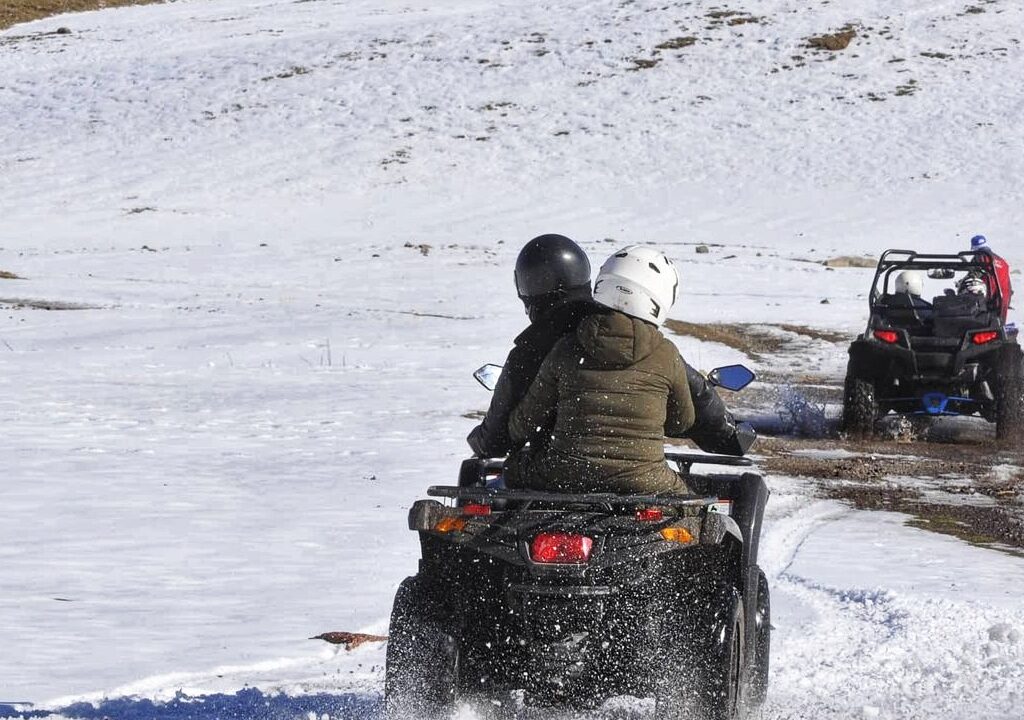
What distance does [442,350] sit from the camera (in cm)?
1656

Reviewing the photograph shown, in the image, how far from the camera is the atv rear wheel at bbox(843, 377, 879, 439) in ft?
37.3

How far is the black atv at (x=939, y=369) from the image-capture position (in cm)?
1112

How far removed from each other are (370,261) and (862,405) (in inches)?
631

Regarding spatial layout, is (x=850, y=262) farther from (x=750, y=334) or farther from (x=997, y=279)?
(x=997, y=279)

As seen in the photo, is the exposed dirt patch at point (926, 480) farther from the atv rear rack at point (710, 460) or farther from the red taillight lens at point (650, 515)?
the red taillight lens at point (650, 515)

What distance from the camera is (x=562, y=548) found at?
3631mm

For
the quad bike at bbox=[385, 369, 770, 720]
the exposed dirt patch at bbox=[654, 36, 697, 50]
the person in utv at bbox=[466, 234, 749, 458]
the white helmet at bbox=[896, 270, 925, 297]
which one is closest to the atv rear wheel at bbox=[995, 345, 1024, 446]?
the white helmet at bbox=[896, 270, 925, 297]

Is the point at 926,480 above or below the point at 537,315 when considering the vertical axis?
below

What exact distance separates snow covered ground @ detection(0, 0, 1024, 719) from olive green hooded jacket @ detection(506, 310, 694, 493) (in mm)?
1188

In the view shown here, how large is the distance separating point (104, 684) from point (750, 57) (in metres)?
38.7

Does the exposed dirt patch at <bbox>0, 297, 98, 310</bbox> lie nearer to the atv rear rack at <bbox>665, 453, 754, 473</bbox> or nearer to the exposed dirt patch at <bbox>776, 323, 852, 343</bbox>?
the exposed dirt patch at <bbox>776, 323, 852, 343</bbox>

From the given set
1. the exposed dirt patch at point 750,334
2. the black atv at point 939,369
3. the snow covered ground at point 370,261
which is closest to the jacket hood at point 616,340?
the snow covered ground at point 370,261

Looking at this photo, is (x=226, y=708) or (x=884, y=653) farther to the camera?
(x=884, y=653)

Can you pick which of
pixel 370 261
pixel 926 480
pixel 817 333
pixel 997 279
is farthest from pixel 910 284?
pixel 370 261
